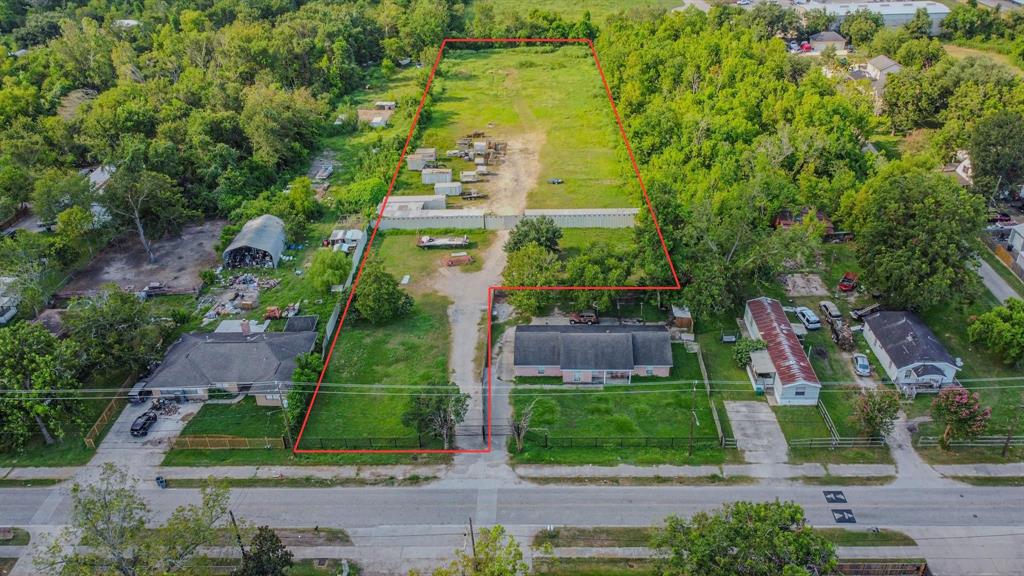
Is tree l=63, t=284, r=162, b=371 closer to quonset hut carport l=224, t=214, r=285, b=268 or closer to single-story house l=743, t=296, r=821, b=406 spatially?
quonset hut carport l=224, t=214, r=285, b=268

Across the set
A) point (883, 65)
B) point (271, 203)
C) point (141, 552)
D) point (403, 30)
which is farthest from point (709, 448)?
point (403, 30)

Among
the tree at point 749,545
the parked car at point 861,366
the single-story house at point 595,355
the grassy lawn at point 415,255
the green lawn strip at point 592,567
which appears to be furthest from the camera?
the grassy lawn at point 415,255

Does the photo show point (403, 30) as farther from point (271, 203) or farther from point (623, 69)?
point (271, 203)

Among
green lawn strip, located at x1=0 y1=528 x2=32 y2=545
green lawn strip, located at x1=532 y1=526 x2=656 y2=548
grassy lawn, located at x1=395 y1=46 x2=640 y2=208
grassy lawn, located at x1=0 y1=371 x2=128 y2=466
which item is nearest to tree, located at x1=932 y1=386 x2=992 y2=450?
green lawn strip, located at x1=532 y1=526 x2=656 y2=548

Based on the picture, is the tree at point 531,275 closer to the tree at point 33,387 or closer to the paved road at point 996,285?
the tree at point 33,387

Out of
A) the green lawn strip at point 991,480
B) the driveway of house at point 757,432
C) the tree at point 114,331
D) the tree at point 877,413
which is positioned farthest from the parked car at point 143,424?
the green lawn strip at point 991,480

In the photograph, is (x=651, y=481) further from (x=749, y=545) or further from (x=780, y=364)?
(x=780, y=364)

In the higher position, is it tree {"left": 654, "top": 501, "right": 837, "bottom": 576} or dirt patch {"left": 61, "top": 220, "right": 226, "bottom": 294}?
tree {"left": 654, "top": 501, "right": 837, "bottom": 576}
